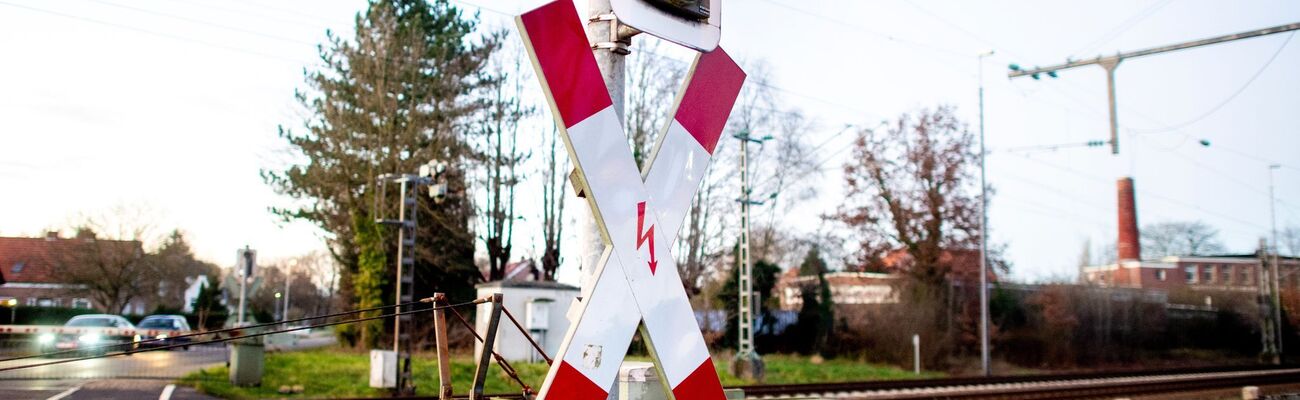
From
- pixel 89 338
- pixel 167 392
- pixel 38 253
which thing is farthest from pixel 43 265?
pixel 167 392

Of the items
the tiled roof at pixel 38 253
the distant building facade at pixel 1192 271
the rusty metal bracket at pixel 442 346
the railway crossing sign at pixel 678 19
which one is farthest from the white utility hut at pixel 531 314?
the distant building facade at pixel 1192 271

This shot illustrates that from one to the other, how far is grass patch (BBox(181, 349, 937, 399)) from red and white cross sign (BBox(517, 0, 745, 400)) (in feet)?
38.5

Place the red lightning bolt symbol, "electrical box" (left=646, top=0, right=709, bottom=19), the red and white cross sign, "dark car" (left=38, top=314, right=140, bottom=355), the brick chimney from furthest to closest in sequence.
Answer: the brick chimney
"dark car" (left=38, top=314, right=140, bottom=355)
"electrical box" (left=646, top=0, right=709, bottom=19)
the red lightning bolt symbol
the red and white cross sign

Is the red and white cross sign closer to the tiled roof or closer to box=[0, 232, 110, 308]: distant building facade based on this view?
the tiled roof

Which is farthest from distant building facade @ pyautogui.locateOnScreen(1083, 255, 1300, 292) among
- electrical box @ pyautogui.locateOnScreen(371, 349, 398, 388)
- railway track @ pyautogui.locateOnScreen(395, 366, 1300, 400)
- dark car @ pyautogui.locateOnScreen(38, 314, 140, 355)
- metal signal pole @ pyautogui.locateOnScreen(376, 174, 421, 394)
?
dark car @ pyautogui.locateOnScreen(38, 314, 140, 355)

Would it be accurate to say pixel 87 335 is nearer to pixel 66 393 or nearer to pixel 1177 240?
pixel 66 393

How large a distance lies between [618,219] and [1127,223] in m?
66.7

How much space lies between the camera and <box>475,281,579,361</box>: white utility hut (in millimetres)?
25047

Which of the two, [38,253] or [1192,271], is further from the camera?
[1192,271]

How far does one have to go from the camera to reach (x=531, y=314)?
81.9ft

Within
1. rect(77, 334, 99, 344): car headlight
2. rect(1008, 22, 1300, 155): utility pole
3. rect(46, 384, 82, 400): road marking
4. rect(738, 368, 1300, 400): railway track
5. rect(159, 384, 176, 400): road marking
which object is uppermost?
rect(1008, 22, 1300, 155): utility pole

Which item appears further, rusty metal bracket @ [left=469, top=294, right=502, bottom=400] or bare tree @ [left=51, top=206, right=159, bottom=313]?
bare tree @ [left=51, top=206, right=159, bottom=313]

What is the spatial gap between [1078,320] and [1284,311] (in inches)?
636

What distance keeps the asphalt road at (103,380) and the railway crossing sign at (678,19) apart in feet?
32.7
